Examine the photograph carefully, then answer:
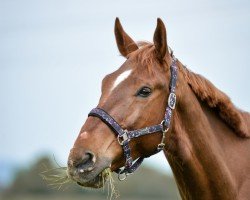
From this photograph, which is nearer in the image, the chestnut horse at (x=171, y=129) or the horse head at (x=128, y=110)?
the horse head at (x=128, y=110)

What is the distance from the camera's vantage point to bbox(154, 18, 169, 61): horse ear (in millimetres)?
6713

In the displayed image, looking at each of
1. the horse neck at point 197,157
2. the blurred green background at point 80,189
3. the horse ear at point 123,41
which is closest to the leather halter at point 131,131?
the horse neck at point 197,157

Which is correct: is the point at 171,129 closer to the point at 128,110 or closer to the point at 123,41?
the point at 128,110

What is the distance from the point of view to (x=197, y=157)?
6801 millimetres

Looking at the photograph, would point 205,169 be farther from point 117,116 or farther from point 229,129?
point 117,116

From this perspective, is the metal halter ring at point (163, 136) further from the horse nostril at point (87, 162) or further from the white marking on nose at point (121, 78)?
the horse nostril at point (87, 162)

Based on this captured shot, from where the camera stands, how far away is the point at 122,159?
640 cm

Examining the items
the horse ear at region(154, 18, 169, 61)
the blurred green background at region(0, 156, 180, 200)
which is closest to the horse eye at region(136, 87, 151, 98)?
the horse ear at region(154, 18, 169, 61)

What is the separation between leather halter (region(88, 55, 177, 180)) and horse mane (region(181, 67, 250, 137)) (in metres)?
0.32

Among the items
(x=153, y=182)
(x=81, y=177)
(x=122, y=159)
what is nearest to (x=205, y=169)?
(x=122, y=159)

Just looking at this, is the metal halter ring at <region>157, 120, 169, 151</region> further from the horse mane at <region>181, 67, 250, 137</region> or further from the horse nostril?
the horse nostril

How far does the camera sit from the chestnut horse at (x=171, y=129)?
616 centimetres

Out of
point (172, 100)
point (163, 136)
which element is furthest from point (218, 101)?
point (163, 136)

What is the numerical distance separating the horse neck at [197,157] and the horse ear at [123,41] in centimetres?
84
